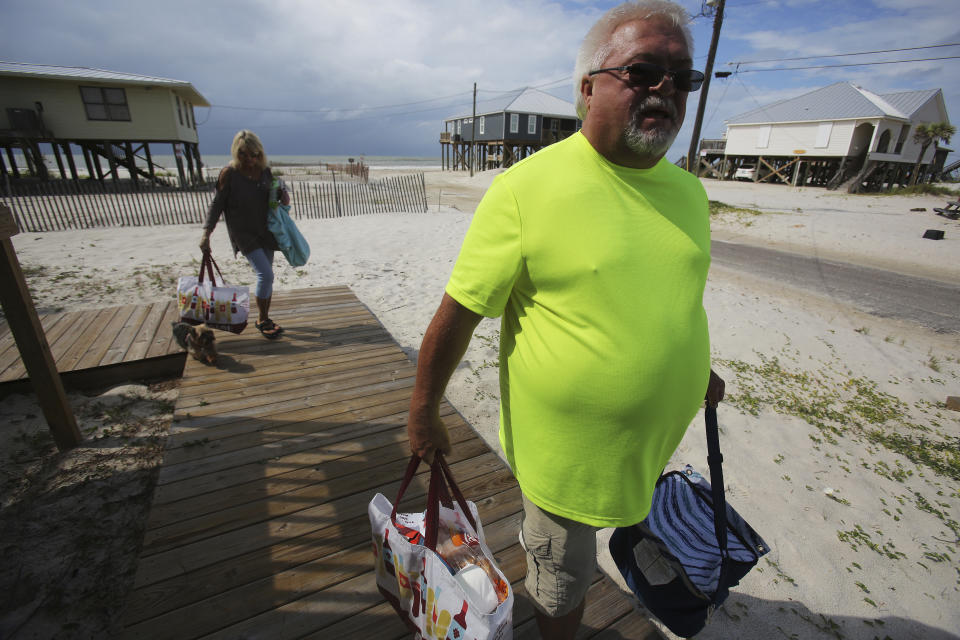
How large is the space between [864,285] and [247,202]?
36.2ft

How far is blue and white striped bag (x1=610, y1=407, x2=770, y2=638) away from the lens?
5.33 ft

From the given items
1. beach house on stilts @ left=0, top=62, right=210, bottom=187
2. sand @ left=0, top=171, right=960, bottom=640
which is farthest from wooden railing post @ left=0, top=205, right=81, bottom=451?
beach house on stilts @ left=0, top=62, right=210, bottom=187

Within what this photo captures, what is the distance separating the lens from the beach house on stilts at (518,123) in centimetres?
3675

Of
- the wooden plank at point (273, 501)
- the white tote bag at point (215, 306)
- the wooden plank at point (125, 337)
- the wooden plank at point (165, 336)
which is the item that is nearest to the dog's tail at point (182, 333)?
the white tote bag at point (215, 306)

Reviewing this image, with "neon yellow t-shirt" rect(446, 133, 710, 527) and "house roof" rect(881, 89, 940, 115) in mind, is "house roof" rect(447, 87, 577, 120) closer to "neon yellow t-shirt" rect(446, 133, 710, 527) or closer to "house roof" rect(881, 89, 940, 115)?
"house roof" rect(881, 89, 940, 115)

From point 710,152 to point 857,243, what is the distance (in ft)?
93.7

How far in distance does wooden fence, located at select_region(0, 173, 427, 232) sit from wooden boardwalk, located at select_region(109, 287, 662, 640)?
1252 centimetres

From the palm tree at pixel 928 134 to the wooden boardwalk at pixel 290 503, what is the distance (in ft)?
131

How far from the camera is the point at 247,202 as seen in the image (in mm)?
3953

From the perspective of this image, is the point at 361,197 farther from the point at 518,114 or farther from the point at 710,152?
the point at 710,152

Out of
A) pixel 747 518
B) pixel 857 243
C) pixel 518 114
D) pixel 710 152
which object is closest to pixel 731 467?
pixel 747 518

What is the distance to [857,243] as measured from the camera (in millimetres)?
12719

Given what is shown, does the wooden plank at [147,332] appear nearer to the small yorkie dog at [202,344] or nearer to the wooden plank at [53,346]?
the wooden plank at [53,346]

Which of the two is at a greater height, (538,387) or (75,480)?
(538,387)
